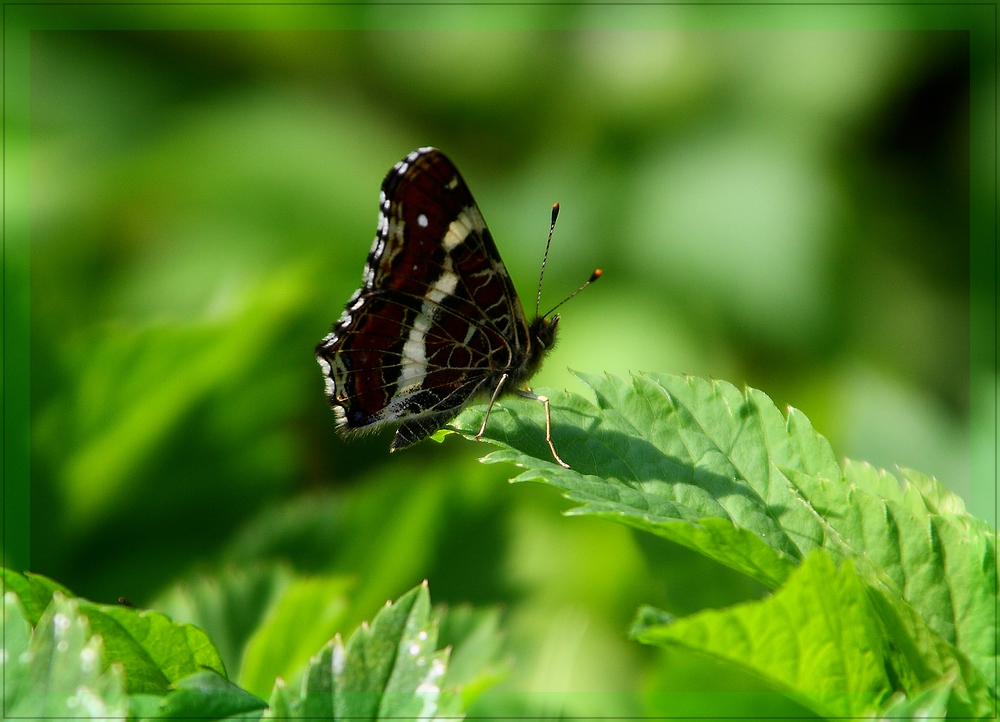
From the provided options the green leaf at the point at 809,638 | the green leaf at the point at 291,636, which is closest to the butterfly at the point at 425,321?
the green leaf at the point at 291,636

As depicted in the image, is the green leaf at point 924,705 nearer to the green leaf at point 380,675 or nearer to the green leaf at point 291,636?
the green leaf at point 380,675

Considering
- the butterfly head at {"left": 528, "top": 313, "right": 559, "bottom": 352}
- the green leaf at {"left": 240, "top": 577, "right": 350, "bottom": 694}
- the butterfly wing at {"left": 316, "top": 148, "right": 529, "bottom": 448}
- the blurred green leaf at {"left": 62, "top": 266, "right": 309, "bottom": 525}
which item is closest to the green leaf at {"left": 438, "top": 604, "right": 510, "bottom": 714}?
the green leaf at {"left": 240, "top": 577, "right": 350, "bottom": 694}

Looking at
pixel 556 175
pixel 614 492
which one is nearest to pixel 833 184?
pixel 556 175

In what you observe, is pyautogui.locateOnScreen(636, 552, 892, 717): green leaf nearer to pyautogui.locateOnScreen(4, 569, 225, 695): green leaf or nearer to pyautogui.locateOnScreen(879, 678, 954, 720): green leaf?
pyautogui.locateOnScreen(879, 678, 954, 720): green leaf

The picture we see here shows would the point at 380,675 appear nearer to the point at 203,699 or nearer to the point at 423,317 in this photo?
the point at 203,699

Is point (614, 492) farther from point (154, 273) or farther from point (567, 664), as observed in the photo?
point (154, 273)

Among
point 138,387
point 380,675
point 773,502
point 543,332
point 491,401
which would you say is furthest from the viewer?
point 543,332

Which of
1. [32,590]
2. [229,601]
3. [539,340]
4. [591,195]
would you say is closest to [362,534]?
[229,601]
